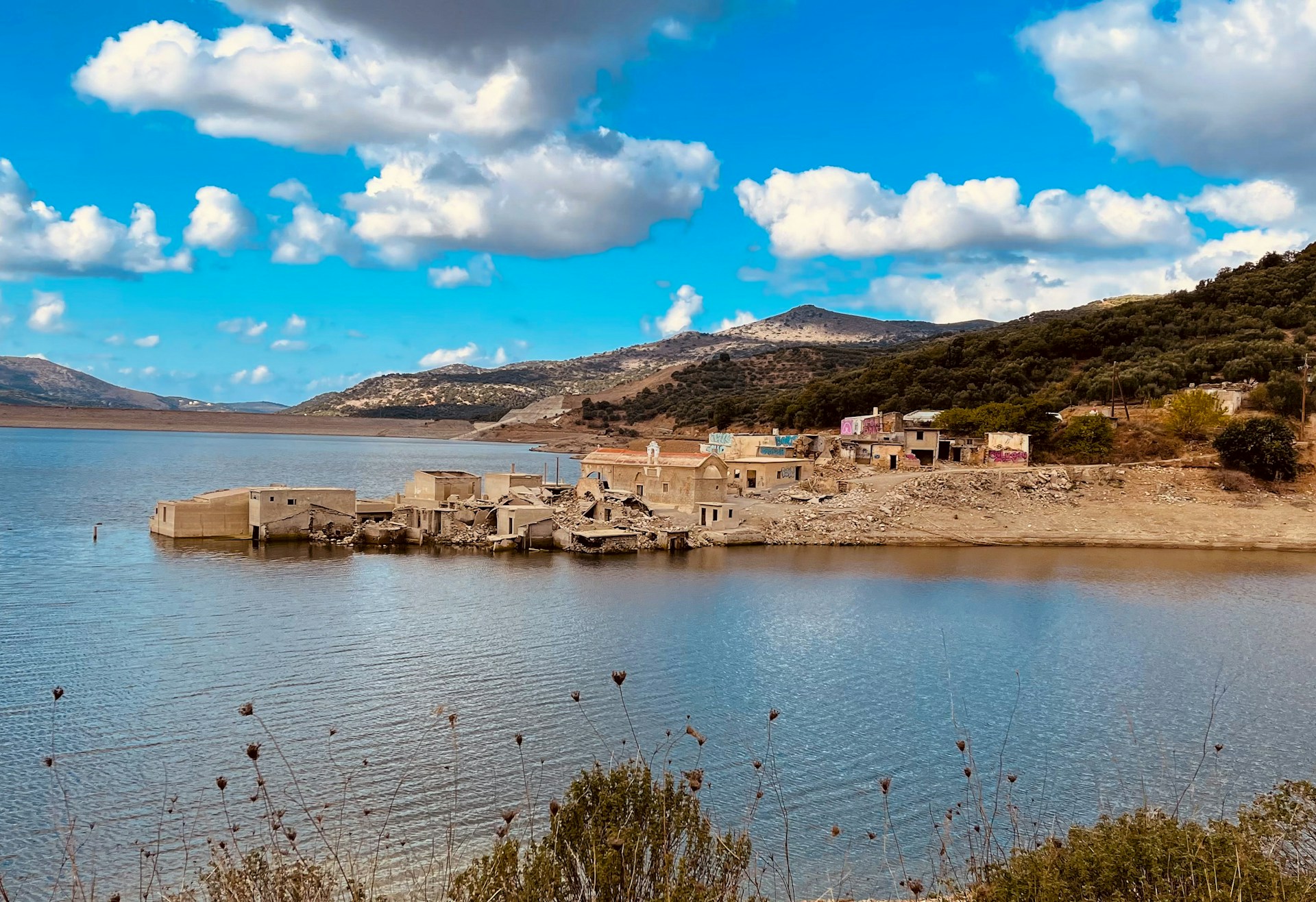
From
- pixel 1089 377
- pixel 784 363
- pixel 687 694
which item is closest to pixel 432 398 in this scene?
pixel 784 363

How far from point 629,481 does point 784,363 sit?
76395mm

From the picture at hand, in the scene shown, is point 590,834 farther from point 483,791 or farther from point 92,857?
point 92,857

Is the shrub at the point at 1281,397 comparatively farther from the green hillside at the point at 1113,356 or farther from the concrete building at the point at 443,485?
the concrete building at the point at 443,485

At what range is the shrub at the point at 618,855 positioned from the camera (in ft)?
20.2

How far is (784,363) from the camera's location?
117 m

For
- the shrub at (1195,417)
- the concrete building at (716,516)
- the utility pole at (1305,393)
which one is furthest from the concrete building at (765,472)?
the utility pole at (1305,393)

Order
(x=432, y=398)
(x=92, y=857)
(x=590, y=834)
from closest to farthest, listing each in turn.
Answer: (x=590, y=834) → (x=92, y=857) → (x=432, y=398)

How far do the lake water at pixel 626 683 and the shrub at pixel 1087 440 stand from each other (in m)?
14.7

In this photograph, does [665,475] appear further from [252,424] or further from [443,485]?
[252,424]

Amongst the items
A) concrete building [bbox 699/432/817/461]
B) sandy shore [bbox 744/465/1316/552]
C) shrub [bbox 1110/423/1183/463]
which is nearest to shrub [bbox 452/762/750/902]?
sandy shore [bbox 744/465/1316/552]

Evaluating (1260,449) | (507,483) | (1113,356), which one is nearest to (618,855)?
(507,483)

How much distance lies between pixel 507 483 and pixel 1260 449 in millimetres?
33572

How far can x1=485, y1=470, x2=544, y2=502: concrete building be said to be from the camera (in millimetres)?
39719

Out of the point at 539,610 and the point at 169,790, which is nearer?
the point at 169,790
